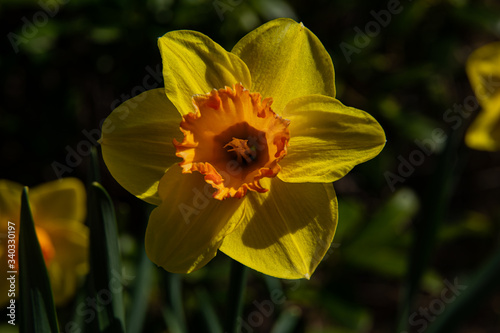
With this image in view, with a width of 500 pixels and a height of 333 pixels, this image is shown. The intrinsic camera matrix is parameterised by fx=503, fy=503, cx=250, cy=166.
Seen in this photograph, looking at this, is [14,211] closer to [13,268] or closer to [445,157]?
[13,268]

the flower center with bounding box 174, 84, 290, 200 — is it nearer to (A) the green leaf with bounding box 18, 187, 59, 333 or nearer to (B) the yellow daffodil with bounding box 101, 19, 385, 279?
(B) the yellow daffodil with bounding box 101, 19, 385, 279

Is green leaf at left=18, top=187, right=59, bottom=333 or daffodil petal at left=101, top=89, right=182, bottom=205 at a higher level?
daffodil petal at left=101, top=89, right=182, bottom=205

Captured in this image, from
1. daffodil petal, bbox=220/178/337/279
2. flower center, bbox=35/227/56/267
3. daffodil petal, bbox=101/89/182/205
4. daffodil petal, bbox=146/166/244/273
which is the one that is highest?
daffodil petal, bbox=101/89/182/205

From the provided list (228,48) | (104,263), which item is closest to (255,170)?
(104,263)

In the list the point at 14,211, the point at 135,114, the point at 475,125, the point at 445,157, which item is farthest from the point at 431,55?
the point at 14,211

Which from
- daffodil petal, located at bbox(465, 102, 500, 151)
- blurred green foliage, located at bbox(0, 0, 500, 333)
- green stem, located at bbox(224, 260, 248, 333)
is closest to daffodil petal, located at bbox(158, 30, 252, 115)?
green stem, located at bbox(224, 260, 248, 333)

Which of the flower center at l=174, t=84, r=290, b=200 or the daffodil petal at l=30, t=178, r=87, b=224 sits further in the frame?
the daffodil petal at l=30, t=178, r=87, b=224

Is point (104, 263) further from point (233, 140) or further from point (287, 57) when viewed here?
point (287, 57)

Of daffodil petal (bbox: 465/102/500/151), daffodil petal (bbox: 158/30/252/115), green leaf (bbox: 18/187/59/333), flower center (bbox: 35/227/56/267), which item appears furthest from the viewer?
daffodil petal (bbox: 465/102/500/151)

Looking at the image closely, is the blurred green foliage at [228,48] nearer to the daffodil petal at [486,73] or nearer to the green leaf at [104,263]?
the daffodil petal at [486,73]
